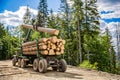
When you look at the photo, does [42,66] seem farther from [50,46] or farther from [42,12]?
[42,12]

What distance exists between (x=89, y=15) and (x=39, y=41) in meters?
27.8

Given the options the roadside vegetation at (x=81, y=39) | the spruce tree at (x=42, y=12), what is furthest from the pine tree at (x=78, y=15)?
the spruce tree at (x=42, y=12)

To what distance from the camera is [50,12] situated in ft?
214

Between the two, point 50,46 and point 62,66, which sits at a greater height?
point 50,46

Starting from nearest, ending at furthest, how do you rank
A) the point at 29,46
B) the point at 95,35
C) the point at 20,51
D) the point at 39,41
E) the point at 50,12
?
1. the point at 39,41
2. the point at 29,46
3. the point at 20,51
4. the point at 95,35
5. the point at 50,12

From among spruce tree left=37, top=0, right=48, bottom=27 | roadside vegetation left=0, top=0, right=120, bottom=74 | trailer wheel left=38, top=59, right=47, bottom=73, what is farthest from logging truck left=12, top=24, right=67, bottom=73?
spruce tree left=37, top=0, right=48, bottom=27

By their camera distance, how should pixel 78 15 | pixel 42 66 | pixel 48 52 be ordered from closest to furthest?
1. pixel 42 66
2. pixel 48 52
3. pixel 78 15

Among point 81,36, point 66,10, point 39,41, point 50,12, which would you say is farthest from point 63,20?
point 39,41

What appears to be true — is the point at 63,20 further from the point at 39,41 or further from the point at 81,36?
the point at 39,41

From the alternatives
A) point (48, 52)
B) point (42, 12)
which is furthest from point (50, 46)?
point (42, 12)

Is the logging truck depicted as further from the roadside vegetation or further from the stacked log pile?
the roadside vegetation

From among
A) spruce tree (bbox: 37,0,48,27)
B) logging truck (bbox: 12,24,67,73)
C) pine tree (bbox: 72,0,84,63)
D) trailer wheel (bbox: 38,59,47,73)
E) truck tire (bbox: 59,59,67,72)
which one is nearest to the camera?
trailer wheel (bbox: 38,59,47,73)

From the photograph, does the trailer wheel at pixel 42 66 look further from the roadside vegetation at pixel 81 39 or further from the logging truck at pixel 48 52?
the roadside vegetation at pixel 81 39

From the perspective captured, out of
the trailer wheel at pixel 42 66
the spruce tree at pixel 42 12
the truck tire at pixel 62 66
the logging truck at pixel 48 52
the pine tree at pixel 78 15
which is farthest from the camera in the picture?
the spruce tree at pixel 42 12
